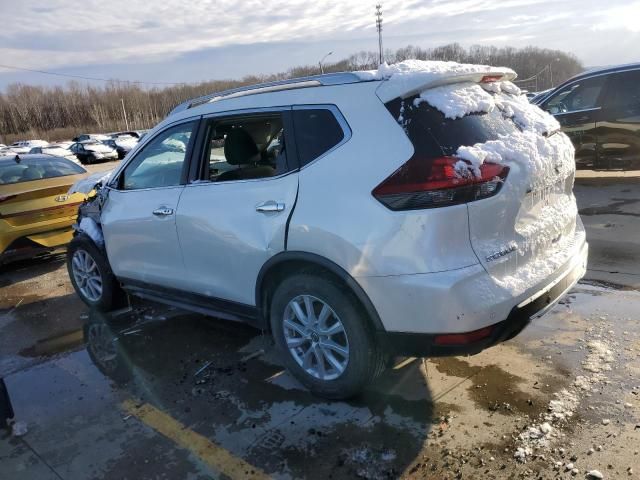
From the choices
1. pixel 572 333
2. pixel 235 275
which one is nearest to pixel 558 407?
pixel 572 333

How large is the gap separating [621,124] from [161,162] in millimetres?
7530

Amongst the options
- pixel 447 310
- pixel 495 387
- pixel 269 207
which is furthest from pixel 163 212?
pixel 495 387

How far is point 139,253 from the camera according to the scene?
440 cm

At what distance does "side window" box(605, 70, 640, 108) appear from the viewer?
850 centimetres

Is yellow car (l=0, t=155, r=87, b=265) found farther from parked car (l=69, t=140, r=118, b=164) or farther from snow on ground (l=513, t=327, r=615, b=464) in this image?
parked car (l=69, t=140, r=118, b=164)

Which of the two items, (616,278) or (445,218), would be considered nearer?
(445,218)

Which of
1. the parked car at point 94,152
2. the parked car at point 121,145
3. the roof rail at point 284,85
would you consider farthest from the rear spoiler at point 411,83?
the parked car at point 121,145

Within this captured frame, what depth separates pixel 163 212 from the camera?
3.99 meters

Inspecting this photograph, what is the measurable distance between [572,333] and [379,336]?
5.92 feet

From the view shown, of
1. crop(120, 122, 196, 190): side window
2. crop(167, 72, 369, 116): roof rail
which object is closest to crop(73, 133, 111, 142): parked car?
crop(120, 122, 196, 190): side window

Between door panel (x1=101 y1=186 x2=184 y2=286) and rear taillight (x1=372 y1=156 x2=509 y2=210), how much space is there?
1828mm

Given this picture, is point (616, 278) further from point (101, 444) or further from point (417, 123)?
point (101, 444)

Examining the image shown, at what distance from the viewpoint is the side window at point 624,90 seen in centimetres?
850

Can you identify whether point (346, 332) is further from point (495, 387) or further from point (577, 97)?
point (577, 97)
